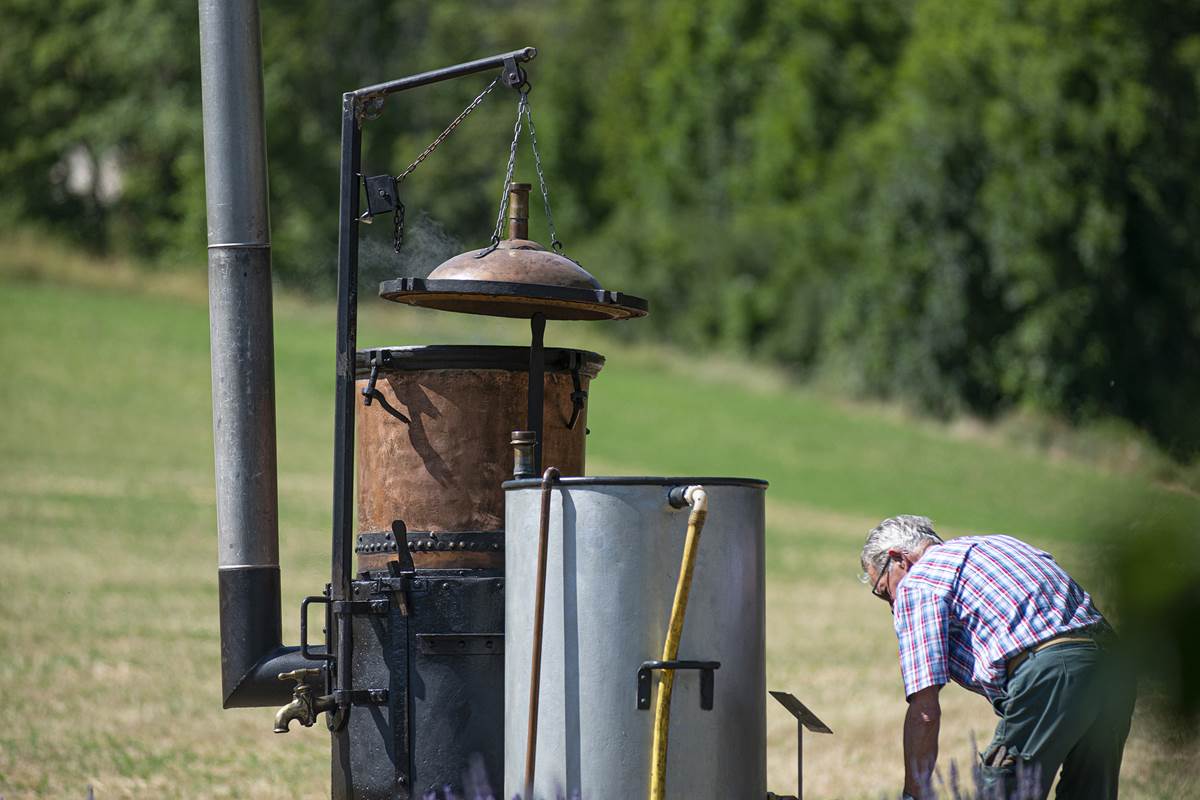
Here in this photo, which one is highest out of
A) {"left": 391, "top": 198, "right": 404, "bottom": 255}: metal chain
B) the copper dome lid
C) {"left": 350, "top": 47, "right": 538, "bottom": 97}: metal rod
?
{"left": 350, "top": 47, "right": 538, "bottom": 97}: metal rod

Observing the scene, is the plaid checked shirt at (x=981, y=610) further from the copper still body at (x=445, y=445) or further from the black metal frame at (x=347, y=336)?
the black metal frame at (x=347, y=336)

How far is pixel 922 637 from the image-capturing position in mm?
4648

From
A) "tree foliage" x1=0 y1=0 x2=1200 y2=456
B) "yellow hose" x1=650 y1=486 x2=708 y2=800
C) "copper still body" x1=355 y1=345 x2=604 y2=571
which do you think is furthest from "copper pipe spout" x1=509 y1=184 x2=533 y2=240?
"tree foliage" x1=0 y1=0 x2=1200 y2=456

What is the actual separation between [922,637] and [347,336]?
2.24 meters

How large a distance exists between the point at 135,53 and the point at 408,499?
49.5m

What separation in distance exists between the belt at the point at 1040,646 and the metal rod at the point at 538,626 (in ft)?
4.48

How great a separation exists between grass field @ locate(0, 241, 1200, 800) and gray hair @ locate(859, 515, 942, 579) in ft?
1.15

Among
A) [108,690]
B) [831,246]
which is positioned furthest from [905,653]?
[831,246]

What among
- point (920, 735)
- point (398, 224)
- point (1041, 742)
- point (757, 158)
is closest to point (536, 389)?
point (398, 224)

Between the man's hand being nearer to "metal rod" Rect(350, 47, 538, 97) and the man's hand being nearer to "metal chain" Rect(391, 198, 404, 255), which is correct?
"metal chain" Rect(391, 198, 404, 255)

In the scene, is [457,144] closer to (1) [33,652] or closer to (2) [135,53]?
(2) [135,53]

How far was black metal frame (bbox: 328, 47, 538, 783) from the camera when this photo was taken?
214 inches

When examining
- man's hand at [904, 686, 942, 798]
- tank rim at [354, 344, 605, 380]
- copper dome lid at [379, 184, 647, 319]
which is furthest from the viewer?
tank rim at [354, 344, 605, 380]

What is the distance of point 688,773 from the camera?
4523 mm
